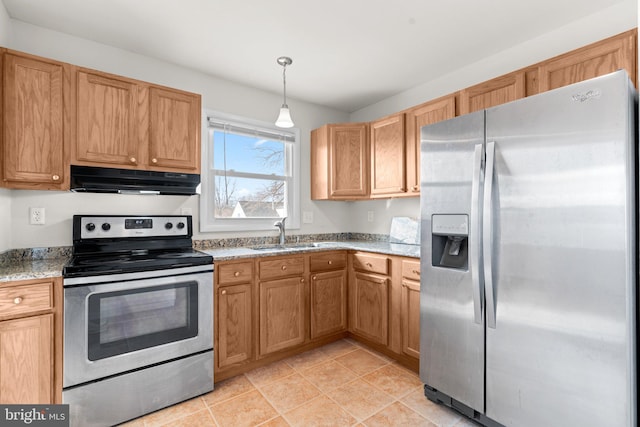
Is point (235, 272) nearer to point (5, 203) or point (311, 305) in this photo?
point (311, 305)

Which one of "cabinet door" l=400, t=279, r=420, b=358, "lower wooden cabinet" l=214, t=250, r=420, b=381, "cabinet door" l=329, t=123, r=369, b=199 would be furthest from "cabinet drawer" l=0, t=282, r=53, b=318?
"cabinet door" l=329, t=123, r=369, b=199

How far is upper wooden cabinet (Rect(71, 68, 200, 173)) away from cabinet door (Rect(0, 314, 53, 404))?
1.00m

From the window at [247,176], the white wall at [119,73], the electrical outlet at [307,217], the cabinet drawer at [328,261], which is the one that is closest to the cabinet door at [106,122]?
the white wall at [119,73]

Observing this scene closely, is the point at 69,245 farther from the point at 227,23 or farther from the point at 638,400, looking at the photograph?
the point at 638,400

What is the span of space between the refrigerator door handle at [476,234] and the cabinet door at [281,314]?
4.71 feet

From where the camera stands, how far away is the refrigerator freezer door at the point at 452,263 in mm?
1735

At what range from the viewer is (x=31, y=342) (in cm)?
161

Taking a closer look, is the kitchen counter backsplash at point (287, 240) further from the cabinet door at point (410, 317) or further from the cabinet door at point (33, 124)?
the cabinet door at point (33, 124)

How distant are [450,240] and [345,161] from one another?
1.62 meters

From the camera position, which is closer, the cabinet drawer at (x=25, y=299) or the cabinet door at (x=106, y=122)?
the cabinet drawer at (x=25, y=299)

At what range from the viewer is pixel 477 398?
5.72 ft

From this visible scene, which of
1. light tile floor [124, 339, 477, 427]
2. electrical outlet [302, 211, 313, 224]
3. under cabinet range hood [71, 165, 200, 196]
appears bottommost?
light tile floor [124, 339, 477, 427]

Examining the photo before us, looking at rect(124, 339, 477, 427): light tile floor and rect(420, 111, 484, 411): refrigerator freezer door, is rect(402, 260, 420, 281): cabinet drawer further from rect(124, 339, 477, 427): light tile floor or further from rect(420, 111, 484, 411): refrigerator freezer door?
rect(124, 339, 477, 427): light tile floor

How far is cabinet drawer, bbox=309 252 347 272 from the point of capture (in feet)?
9.14
